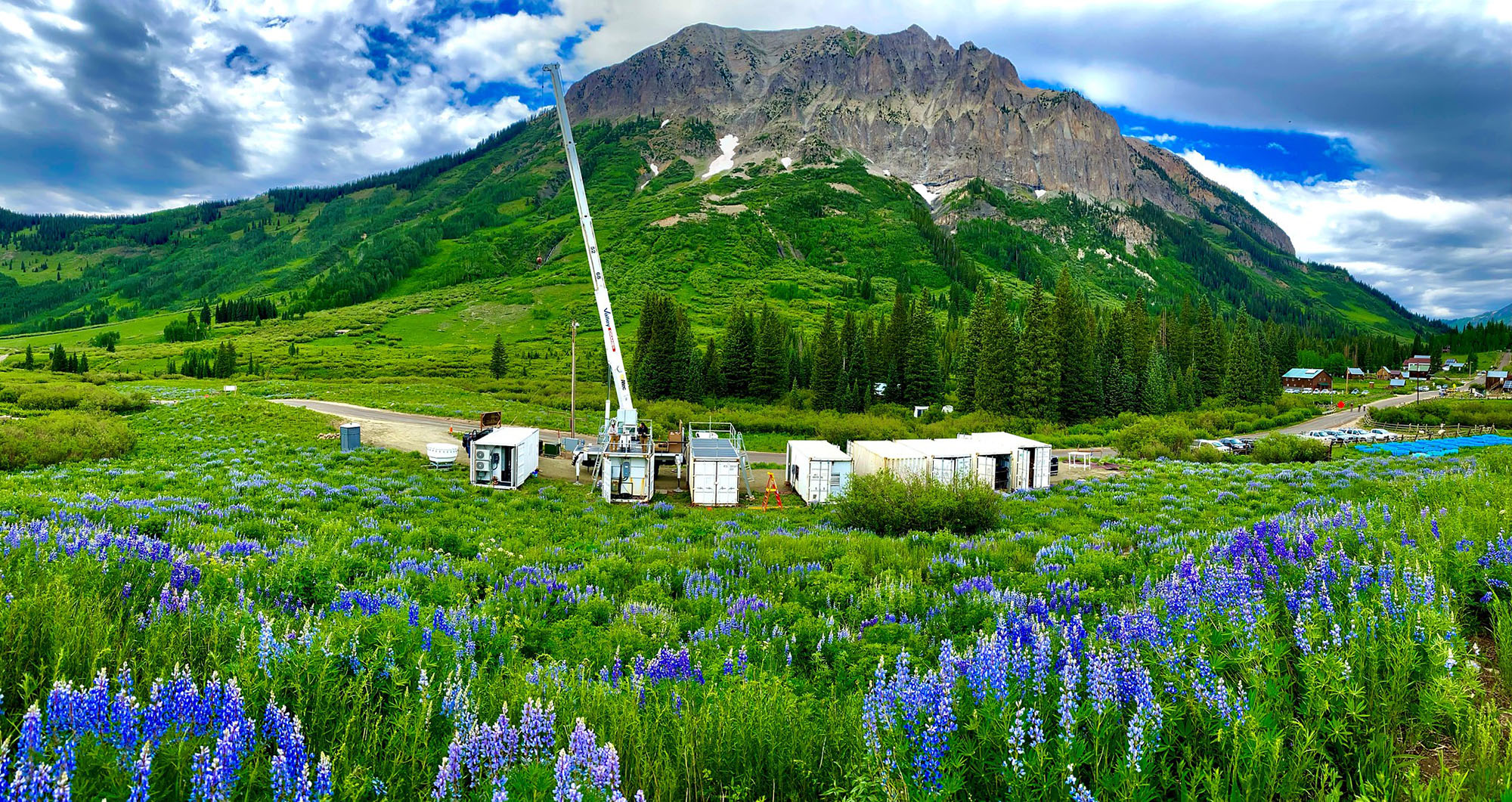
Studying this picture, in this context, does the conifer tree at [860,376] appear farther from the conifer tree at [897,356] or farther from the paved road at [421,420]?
the paved road at [421,420]

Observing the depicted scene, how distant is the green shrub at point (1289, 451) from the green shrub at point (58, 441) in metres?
62.3

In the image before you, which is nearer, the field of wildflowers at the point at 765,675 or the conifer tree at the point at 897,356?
the field of wildflowers at the point at 765,675

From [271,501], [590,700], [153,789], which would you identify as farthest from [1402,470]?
[271,501]

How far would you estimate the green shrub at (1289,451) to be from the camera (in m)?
40.6

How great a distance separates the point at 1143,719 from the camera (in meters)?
3.15

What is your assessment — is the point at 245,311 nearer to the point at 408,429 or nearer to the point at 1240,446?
the point at 408,429

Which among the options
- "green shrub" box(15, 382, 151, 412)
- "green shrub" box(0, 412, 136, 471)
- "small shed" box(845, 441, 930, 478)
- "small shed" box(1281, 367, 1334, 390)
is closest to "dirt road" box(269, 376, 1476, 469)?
"small shed" box(845, 441, 930, 478)

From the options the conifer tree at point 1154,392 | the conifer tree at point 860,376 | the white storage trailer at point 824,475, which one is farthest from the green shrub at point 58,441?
the conifer tree at point 1154,392

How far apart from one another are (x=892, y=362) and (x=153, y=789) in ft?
257

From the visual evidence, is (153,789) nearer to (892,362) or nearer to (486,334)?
(892,362)

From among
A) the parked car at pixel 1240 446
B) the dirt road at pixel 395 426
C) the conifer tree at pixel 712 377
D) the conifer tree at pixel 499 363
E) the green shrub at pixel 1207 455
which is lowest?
the green shrub at pixel 1207 455

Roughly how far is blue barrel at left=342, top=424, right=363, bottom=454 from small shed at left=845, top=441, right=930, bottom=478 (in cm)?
2514

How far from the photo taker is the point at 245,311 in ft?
636

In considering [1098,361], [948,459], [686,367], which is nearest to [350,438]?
[948,459]
